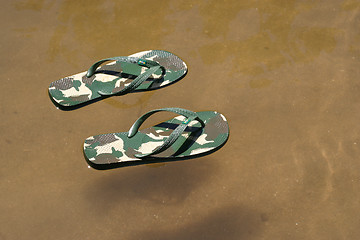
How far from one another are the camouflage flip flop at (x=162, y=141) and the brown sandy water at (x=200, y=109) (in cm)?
7

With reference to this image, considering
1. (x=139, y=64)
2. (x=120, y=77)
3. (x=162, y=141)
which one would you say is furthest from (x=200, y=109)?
(x=120, y=77)

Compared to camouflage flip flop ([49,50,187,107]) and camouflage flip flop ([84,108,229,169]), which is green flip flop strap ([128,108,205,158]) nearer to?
camouflage flip flop ([84,108,229,169])

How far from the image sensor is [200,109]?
289cm

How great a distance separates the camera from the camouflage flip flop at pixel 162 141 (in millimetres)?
2570

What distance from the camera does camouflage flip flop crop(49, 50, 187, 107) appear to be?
2.90 m

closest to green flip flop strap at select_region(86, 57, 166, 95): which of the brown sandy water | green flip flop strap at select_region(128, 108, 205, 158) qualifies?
the brown sandy water

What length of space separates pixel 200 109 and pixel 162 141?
39 cm

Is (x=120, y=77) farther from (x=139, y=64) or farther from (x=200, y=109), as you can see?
(x=200, y=109)

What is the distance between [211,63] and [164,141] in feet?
2.69

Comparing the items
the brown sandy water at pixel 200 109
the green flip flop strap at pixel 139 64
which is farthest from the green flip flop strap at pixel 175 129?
the green flip flop strap at pixel 139 64

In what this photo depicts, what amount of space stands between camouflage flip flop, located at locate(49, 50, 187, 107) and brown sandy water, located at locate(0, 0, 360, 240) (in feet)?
0.25

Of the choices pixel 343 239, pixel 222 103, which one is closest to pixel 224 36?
pixel 222 103

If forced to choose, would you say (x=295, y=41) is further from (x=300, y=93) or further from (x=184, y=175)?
(x=184, y=175)

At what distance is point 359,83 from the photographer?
118 inches
